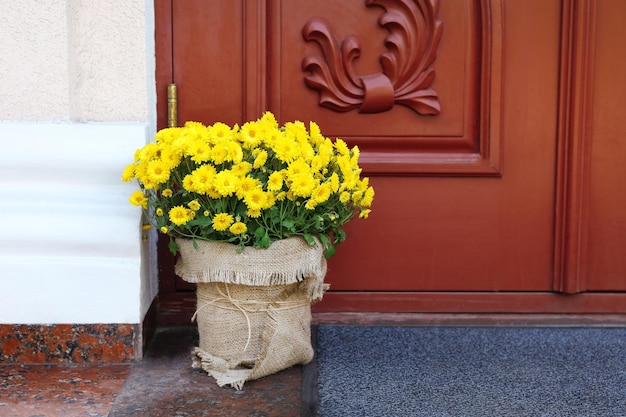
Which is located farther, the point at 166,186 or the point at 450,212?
the point at 450,212

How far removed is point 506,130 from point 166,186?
92 centimetres

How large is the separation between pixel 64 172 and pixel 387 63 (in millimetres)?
850

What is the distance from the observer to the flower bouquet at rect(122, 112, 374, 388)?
4.63 feet

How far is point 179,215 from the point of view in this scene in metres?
1.44

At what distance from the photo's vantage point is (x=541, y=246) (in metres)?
1.88

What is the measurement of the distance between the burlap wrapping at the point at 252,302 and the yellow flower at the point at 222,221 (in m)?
0.07

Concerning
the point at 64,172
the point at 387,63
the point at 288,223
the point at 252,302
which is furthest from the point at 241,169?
the point at 387,63

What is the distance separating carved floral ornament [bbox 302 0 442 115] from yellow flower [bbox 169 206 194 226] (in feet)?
1.78

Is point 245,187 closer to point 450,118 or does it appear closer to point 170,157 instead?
point 170,157

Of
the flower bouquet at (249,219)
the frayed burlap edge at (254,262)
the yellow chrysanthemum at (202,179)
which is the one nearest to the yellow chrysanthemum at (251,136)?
the flower bouquet at (249,219)

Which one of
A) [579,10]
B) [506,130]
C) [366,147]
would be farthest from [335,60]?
[579,10]

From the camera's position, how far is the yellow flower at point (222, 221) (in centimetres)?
141

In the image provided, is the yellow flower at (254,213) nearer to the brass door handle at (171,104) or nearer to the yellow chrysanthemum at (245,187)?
the yellow chrysanthemum at (245,187)

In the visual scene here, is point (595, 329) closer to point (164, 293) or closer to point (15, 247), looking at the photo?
point (164, 293)
